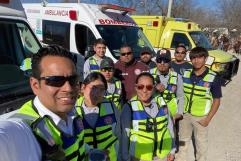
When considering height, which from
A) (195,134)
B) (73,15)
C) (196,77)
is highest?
(73,15)

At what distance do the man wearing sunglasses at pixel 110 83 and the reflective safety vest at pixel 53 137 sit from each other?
2209mm

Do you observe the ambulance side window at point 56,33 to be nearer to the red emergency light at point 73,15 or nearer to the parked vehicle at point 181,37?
the red emergency light at point 73,15

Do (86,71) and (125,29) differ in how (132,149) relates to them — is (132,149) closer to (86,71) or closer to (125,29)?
(86,71)

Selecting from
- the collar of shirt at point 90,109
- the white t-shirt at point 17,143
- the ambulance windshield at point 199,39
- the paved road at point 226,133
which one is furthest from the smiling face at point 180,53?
the ambulance windshield at point 199,39

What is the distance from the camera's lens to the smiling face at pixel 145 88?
3.20 metres

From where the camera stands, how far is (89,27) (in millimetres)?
7699

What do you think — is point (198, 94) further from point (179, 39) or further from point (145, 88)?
point (179, 39)

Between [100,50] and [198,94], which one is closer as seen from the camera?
[198,94]

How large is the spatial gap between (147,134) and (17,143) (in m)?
1.99

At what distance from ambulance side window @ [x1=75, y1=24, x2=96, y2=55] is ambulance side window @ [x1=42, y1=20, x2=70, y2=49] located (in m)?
0.33

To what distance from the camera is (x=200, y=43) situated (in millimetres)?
11156

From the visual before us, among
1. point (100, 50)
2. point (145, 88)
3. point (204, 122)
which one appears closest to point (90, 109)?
point (145, 88)

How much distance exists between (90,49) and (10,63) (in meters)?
3.51

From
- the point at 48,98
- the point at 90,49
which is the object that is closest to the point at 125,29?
the point at 90,49
